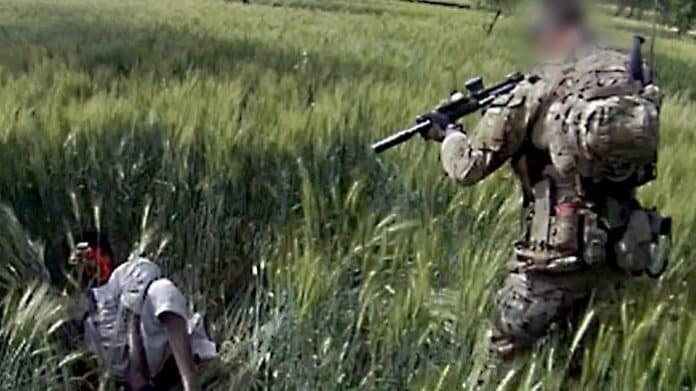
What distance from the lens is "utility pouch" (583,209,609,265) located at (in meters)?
2.11

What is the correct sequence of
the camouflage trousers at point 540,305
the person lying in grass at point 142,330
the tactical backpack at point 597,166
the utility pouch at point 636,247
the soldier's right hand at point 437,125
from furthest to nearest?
the person lying in grass at point 142,330, the soldier's right hand at point 437,125, the camouflage trousers at point 540,305, the utility pouch at point 636,247, the tactical backpack at point 597,166

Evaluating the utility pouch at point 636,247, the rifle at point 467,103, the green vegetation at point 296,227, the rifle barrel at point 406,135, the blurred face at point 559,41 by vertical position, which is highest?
the blurred face at point 559,41

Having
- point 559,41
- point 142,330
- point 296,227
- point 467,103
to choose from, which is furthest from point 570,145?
point 142,330

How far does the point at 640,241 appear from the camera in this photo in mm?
2092

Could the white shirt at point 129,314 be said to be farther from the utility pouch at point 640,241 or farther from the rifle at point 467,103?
the utility pouch at point 640,241

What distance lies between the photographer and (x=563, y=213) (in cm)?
218

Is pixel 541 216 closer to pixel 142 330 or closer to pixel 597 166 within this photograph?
pixel 597 166

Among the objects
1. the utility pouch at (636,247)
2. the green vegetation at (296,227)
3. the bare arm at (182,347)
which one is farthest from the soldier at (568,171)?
the bare arm at (182,347)

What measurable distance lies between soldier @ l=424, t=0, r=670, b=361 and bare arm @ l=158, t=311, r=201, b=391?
3.44 ft

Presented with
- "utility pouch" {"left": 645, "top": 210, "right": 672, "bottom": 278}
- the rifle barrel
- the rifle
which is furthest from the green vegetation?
the rifle barrel

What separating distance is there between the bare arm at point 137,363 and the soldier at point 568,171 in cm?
125

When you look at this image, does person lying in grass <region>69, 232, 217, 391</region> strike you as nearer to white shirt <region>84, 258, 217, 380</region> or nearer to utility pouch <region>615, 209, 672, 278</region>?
white shirt <region>84, 258, 217, 380</region>

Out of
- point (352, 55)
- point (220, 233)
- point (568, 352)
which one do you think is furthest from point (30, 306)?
point (352, 55)

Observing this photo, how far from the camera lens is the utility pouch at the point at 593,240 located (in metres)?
2.11
